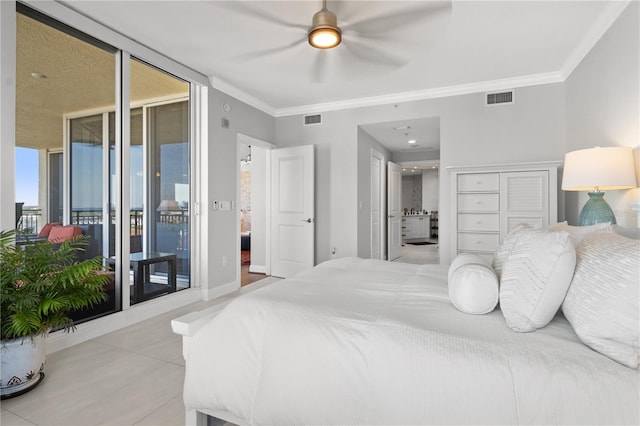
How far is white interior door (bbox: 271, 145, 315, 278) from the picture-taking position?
502cm

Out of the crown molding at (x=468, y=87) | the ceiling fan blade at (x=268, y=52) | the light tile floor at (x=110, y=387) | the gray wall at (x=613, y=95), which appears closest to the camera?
the light tile floor at (x=110, y=387)

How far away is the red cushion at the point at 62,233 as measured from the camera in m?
2.62

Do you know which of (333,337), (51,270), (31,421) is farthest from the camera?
(51,270)

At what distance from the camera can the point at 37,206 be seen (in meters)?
2.59

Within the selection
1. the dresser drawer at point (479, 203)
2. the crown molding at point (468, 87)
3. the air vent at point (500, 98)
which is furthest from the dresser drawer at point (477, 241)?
the crown molding at point (468, 87)

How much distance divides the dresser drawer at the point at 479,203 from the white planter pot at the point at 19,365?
3988 mm

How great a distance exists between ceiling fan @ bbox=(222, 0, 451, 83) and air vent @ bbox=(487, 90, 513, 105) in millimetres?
1609

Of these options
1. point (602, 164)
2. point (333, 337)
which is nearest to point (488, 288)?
point (333, 337)

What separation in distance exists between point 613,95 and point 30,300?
437 centimetres

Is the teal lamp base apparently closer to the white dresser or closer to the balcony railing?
the white dresser

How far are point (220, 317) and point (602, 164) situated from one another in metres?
2.64

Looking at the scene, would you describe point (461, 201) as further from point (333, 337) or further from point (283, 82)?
point (333, 337)

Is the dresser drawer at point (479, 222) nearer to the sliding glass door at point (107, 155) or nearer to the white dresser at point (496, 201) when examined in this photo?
the white dresser at point (496, 201)

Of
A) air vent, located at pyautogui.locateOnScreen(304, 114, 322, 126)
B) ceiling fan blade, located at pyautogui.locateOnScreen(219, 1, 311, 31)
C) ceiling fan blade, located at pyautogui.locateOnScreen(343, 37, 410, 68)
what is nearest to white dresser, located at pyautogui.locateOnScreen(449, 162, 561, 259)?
ceiling fan blade, located at pyautogui.locateOnScreen(343, 37, 410, 68)
